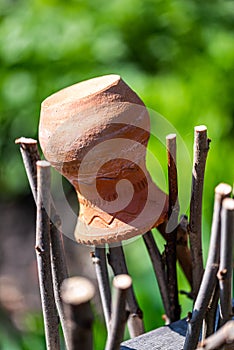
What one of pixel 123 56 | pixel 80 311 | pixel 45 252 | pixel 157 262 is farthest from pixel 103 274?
pixel 123 56

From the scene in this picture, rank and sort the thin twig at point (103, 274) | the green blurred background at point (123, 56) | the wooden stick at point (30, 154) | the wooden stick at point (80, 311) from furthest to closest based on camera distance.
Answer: the green blurred background at point (123, 56) → the thin twig at point (103, 274) → the wooden stick at point (30, 154) → the wooden stick at point (80, 311)

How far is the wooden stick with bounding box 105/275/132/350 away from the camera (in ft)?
1.28

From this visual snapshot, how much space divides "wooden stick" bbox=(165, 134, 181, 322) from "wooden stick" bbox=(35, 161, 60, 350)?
121 millimetres

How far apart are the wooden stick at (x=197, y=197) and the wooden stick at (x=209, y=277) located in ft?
0.31

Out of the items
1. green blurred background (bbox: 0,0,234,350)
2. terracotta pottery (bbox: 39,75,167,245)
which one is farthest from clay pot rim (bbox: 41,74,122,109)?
green blurred background (bbox: 0,0,234,350)

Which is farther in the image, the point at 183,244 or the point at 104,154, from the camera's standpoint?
the point at 183,244

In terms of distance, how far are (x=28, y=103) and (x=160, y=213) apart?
132 centimetres

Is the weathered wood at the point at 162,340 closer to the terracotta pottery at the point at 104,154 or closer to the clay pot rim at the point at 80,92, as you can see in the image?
the terracotta pottery at the point at 104,154

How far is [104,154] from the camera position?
0.52m

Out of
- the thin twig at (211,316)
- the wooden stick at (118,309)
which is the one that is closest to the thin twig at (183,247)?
the thin twig at (211,316)

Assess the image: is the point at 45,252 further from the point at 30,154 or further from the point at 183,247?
the point at 183,247

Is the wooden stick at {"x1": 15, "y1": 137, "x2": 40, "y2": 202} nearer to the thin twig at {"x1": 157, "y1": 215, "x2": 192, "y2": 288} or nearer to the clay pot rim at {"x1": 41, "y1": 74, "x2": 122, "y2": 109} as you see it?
the clay pot rim at {"x1": 41, "y1": 74, "x2": 122, "y2": 109}

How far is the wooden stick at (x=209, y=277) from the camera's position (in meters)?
0.43

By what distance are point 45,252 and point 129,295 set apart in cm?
22
